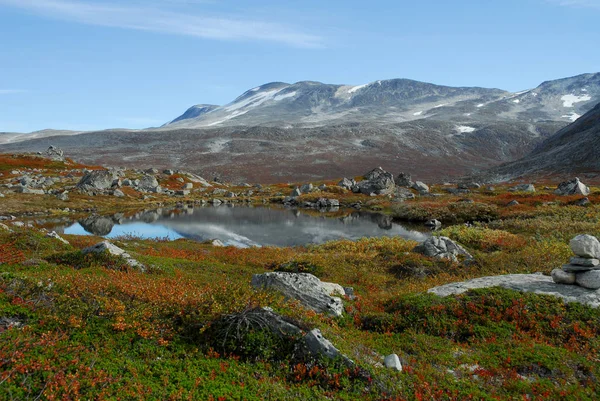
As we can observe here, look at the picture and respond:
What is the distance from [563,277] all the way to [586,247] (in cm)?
145

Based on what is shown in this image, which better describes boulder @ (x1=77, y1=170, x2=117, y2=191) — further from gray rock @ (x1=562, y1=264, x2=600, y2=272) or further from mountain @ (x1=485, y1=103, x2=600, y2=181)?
mountain @ (x1=485, y1=103, x2=600, y2=181)

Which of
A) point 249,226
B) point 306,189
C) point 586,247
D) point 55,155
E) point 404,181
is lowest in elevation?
point 404,181

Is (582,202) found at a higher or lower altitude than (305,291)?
lower

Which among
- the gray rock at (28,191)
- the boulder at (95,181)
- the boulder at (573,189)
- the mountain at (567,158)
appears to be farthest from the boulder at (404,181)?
the gray rock at (28,191)

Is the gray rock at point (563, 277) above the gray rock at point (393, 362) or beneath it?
beneath

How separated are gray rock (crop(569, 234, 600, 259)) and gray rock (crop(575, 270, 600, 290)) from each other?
0.71 m

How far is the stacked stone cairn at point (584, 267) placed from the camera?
47.2 feet

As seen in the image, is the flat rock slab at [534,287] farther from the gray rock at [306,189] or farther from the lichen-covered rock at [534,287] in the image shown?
the gray rock at [306,189]

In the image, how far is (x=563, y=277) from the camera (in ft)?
49.5

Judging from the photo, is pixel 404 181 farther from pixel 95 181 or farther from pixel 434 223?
pixel 95 181

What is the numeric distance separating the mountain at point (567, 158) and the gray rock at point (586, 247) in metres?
104

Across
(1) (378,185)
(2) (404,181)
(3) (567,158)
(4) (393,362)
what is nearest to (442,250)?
(4) (393,362)

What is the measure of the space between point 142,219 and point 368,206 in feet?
144

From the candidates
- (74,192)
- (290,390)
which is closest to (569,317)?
(290,390)
